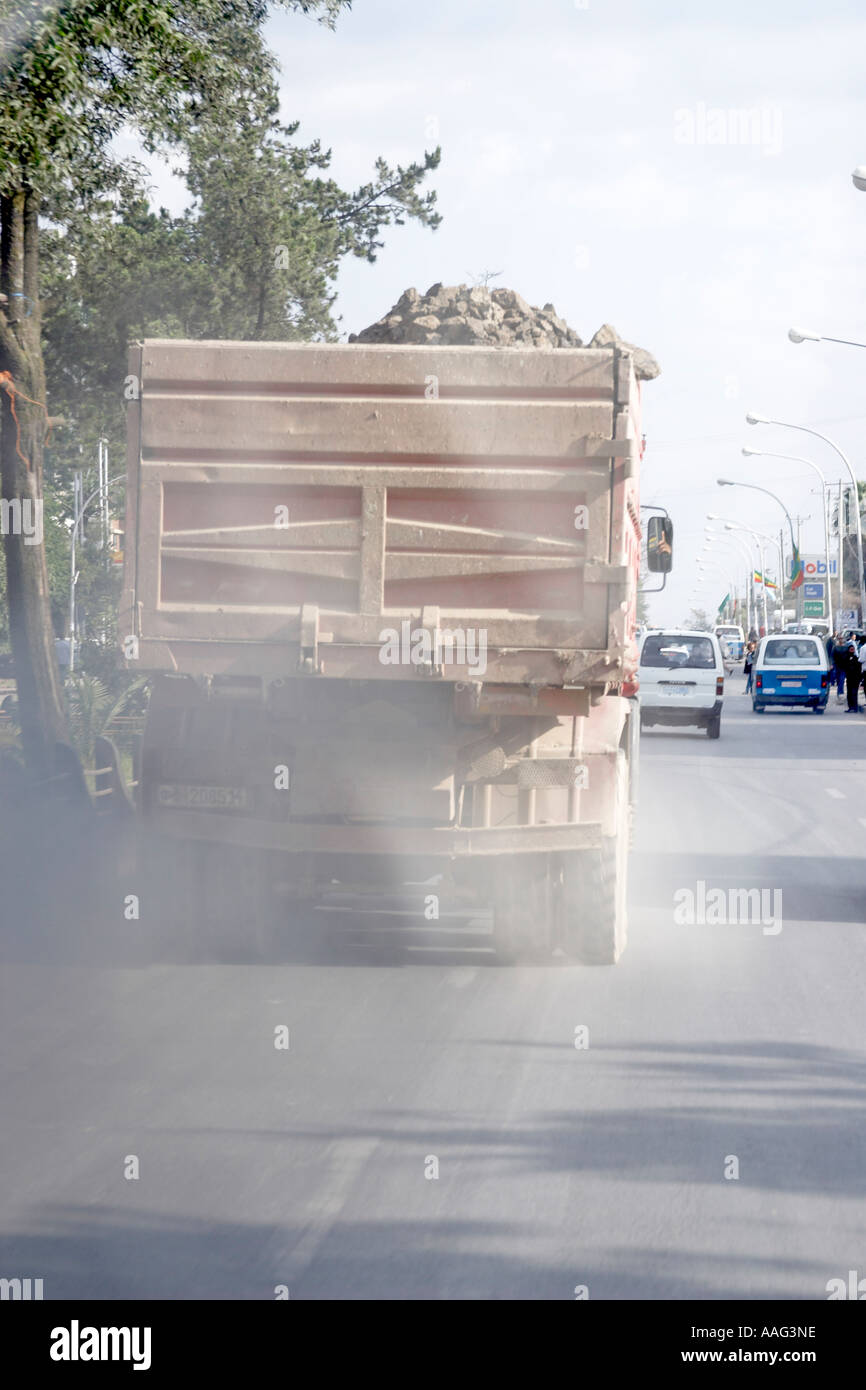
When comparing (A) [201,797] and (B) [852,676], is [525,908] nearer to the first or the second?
(A) [201,797]

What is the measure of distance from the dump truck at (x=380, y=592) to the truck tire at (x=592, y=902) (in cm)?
3

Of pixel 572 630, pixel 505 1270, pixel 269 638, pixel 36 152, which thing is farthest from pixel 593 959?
pixel 36 152

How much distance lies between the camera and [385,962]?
9.01 meters

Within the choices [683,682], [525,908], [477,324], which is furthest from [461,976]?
[683,682]

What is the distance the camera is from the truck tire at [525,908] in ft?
28.7

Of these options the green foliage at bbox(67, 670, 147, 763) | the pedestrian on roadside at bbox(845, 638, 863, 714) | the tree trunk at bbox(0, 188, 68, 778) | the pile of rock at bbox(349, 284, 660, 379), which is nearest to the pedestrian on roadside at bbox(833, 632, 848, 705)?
the pedestrian on roadside at bbox(845, 638, 863, 714)

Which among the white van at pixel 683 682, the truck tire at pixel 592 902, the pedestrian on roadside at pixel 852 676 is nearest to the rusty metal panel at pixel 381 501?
the truck tire at pixel 592 902

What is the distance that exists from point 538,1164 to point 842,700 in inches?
1909

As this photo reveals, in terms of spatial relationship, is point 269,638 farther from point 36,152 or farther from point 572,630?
point 36,152

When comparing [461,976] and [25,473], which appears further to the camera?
[25,473]

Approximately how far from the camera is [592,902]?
345 inches

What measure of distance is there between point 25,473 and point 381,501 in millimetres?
9470

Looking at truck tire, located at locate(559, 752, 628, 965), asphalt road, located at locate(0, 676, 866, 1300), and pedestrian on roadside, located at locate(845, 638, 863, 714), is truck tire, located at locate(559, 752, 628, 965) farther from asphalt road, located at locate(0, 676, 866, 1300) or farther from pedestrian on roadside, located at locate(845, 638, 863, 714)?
pedestrian on roadside, located at locate(845, 638, 863, 714)
